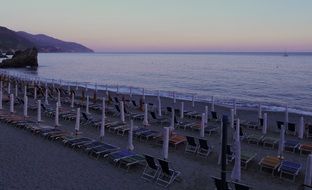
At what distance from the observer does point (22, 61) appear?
86062 mm

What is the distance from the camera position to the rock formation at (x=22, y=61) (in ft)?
276

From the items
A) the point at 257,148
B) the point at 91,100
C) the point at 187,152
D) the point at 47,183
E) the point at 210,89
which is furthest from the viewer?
the point at 210,89

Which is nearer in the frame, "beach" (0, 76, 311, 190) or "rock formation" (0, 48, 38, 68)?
"beach" (0, 76, 311, 190)

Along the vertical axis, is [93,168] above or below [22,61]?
below

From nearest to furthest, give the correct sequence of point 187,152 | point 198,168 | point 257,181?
1. point 257,181
2. point 198,168
3. point 187,152

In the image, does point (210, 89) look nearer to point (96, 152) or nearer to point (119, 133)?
point (119, 133)

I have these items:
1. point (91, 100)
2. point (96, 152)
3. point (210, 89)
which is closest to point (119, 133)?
point (96, 152)

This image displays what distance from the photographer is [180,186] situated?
9.95 metres

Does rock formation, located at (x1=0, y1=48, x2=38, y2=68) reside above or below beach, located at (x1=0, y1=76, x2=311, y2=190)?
above

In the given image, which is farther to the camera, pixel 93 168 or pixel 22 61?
pixel 22 61

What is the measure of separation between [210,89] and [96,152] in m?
35.3

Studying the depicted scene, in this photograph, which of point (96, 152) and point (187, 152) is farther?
point (187, 152)

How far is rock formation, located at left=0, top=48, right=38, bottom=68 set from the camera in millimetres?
84125

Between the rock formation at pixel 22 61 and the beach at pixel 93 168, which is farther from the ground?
the rock formation at pixel 22 61
